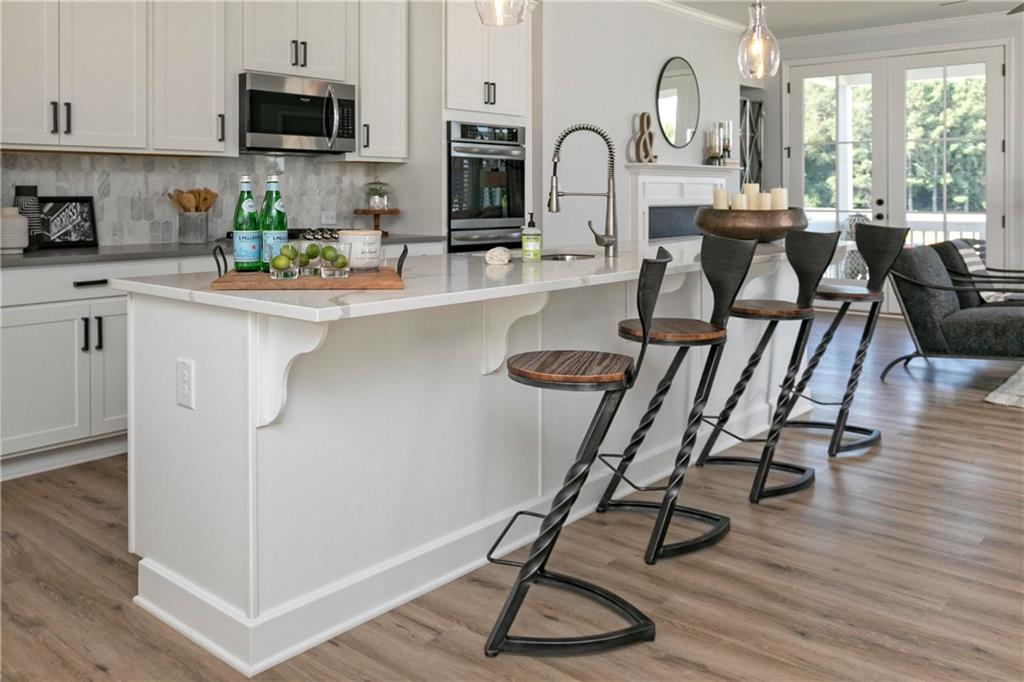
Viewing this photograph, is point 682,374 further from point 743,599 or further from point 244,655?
point 244,655

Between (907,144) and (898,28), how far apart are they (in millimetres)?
1043

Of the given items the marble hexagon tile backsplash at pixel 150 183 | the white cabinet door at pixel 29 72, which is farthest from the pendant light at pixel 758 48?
the white cabinet door at pixel 29 72

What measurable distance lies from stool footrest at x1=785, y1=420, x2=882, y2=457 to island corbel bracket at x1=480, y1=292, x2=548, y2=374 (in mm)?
1995

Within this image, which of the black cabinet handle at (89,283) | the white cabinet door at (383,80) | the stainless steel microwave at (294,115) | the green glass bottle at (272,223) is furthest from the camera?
the white cabinet door at (383,80)

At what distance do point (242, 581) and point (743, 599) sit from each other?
4.44ft

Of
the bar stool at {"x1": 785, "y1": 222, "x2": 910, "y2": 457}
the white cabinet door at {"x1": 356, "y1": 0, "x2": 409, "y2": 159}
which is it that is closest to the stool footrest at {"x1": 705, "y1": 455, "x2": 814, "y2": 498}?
the bar stool at {"x1": 785, "y1": 222, "x2": 910, "y2": 457}

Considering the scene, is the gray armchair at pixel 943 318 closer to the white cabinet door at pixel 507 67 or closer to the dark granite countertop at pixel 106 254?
the white cabinet door at pixel 507 67

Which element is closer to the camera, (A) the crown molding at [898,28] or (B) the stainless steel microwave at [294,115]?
(B) the stainless steel microwave at [294,115]

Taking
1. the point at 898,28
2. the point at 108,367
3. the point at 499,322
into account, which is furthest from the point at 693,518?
the point at 898,28

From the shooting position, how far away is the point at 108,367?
394 cm

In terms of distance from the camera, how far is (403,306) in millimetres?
2047

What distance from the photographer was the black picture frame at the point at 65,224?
4.17 m

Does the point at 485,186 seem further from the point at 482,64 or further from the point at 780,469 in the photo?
the point at 780,469

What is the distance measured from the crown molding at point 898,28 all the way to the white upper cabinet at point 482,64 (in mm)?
4155
